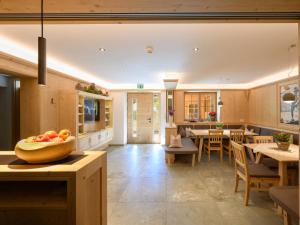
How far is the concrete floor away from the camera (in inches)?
101

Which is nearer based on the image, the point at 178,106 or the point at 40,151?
the point at 40,151

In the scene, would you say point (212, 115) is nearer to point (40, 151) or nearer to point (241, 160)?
point (241, 160)

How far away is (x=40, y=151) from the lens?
1152 millimetres

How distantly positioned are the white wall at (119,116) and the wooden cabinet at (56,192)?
639cm

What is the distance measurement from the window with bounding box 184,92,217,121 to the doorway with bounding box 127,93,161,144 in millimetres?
1246

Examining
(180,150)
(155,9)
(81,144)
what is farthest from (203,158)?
(155,9)

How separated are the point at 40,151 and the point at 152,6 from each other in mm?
1252

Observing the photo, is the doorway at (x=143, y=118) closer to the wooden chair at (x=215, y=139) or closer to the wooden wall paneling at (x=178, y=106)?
the wooden wall paneling at (x=178, y=106)

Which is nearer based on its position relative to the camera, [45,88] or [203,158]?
[45,88]

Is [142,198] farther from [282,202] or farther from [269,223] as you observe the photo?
[282,202]

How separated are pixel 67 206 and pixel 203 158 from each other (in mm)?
5177

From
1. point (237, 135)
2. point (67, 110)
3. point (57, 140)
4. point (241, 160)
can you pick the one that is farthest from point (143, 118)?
point (57, 140)

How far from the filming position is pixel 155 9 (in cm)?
142

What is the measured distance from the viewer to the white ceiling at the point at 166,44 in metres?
2.51
